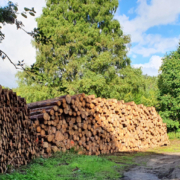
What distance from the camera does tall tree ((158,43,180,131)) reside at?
1591 cm

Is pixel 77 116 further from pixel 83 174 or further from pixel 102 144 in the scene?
pixel 83 174

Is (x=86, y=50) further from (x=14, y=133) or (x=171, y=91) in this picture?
(x=14, y=133)

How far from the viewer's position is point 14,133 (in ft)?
16.3

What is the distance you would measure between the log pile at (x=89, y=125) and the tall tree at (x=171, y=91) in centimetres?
489

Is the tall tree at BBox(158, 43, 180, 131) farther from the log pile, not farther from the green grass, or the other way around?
the green grass

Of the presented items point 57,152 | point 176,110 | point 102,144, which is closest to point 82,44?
point 176,110

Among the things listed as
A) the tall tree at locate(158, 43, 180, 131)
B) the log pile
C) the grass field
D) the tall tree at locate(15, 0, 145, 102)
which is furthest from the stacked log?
the tall tree at locate(158, 43, 180, 131)

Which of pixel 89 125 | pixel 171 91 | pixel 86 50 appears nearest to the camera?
pixel 89 125

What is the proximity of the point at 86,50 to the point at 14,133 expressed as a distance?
15855 millimetres

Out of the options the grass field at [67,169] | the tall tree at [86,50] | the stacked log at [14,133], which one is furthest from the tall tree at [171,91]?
the stacked log at [14,133]

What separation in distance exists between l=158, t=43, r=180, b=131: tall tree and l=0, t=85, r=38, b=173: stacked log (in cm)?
1238

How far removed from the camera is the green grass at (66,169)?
429 centimetres

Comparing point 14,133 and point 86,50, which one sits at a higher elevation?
point 86,50

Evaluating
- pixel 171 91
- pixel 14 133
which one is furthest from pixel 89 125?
pixel 171 91
